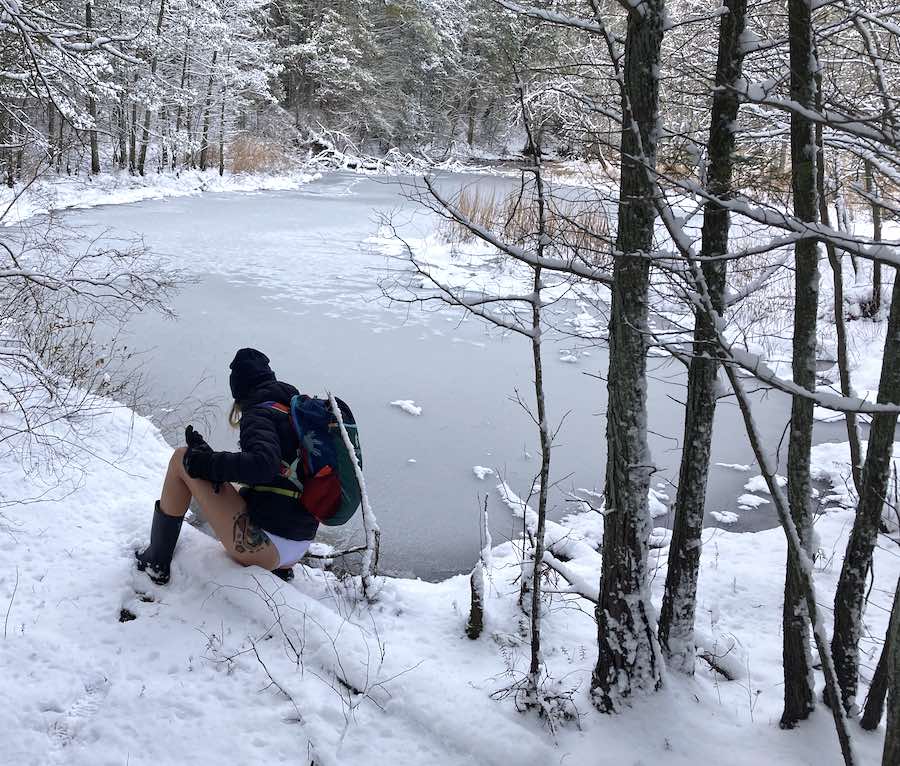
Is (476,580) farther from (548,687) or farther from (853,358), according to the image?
(853,358)

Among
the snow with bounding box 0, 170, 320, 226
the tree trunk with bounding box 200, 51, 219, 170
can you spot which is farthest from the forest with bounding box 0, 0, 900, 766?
the tree trunk with bounding box 200, 51, 219, 170

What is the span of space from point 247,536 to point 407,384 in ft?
15.4

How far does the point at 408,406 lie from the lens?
701 centimetres

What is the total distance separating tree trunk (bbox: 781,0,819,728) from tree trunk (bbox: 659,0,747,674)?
19cm

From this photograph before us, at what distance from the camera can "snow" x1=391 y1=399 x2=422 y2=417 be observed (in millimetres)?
6918

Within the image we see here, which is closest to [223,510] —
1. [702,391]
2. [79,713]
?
[79,713]

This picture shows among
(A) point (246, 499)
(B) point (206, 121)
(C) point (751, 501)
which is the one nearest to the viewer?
(A) point (246, 499)

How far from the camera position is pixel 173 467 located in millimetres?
3002

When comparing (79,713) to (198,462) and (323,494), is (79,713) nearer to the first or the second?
(198,462)

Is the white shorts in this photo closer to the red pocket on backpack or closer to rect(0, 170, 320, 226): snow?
the red pocket on backpack

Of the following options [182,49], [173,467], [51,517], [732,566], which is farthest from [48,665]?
[182,49]

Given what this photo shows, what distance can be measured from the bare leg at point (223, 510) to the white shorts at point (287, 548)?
0.9 inches

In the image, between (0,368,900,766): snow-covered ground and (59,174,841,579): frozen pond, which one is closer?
(0,368,900,766): snow-covered ground

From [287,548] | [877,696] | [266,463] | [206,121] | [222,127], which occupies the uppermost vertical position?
[206,121]
